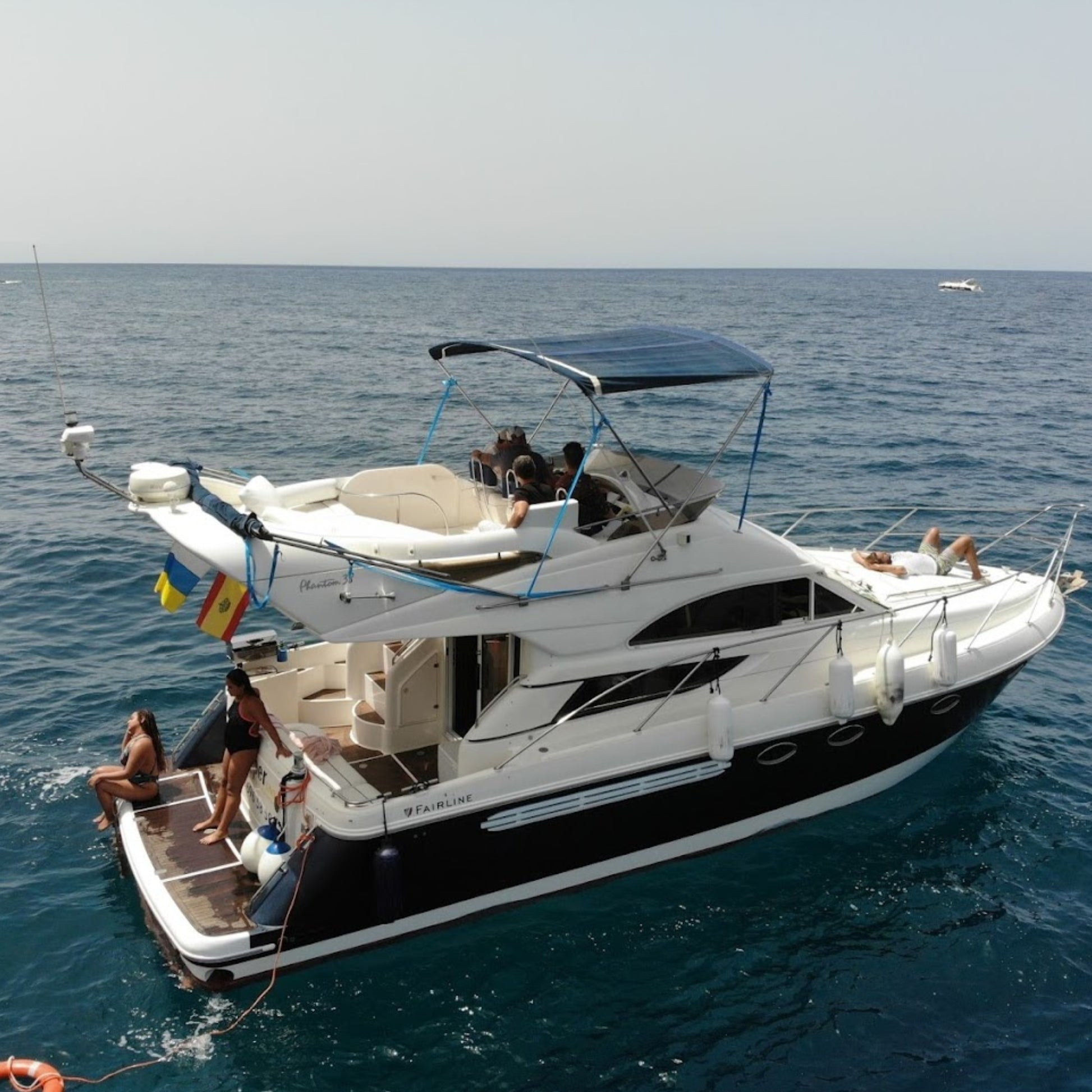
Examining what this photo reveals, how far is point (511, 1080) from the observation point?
24.9ft

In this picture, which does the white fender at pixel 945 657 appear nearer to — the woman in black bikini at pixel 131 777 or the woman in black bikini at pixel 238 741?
the woman in black bikini at pixel 238 741

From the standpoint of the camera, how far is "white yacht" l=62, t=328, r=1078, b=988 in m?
8.19

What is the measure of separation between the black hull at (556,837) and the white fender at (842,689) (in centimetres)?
25

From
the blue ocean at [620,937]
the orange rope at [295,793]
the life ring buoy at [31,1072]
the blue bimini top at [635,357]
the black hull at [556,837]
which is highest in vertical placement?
the blue bimini top at [635,357]

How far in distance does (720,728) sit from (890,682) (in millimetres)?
1780

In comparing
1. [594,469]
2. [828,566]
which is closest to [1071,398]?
[828,566]

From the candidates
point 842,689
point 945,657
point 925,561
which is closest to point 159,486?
point 842,689

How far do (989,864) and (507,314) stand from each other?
69876mm

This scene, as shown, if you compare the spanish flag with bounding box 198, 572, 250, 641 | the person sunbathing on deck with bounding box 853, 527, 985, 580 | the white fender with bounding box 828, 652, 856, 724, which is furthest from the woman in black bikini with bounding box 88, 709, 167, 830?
the person sunbathing on deck with bounding box 853, 527, 985, 580

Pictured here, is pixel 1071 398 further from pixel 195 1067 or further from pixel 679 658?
pixel 195 1067

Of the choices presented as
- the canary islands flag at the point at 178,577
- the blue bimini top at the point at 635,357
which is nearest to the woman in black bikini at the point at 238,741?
the canary islands flag at the point at 178,577

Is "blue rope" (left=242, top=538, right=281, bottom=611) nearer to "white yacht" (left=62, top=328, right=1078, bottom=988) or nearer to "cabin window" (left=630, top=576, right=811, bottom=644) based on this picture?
"white yacht" (left=62, top=328, right=1078, bottom=988)

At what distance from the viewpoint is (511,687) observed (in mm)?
8977

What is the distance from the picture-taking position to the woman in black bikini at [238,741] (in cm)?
898
